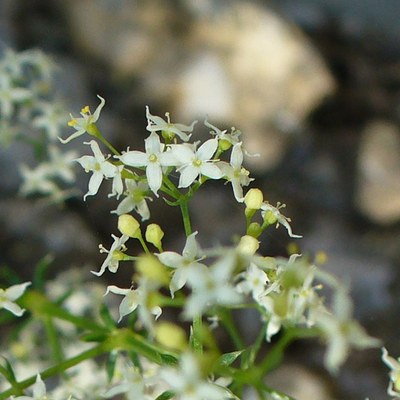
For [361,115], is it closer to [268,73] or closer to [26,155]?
[268,73]

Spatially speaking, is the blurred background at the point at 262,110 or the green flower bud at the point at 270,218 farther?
the blurred background at the point at 262,110

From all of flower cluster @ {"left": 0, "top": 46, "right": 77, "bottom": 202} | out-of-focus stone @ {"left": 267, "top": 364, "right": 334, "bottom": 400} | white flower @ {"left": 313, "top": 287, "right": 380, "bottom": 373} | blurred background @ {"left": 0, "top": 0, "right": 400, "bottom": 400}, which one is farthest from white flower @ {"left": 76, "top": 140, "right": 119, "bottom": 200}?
out-of-focus stone @ {"left": 267, "top": 364, "right": 334, "bottom": 400}

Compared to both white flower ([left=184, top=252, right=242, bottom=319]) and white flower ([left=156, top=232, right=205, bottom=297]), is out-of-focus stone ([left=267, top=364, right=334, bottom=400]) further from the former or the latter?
white flower ([left=184, top=252, right=242, bottom=319])

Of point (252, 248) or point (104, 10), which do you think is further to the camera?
point (104, 10)

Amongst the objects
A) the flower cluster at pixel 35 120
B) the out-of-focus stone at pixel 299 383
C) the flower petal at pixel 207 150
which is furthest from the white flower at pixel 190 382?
the out-of-focus stone at pixel 299 383

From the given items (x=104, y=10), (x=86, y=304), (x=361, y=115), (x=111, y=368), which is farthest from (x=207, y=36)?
(x=111, y=368)

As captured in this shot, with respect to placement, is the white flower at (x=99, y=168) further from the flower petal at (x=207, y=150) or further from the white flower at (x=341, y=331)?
the white flower at (x=341, y=331)
